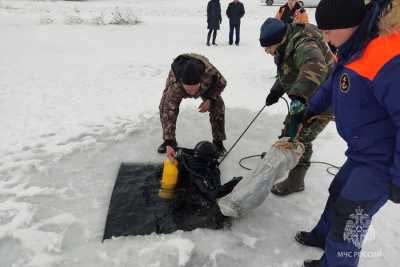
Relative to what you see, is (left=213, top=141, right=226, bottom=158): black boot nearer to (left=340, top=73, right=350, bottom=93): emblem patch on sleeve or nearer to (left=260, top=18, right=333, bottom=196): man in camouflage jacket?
(left=260, top=18, right=333, bottom=196): man in camouflage jacket

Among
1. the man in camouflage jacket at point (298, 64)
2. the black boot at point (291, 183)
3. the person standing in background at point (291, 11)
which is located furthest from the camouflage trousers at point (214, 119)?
the person standing in background at point (291, 11)

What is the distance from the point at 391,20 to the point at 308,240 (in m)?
1.72

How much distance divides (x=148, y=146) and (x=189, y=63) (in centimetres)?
138

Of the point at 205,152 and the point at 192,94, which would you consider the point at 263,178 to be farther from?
the point at 192,94

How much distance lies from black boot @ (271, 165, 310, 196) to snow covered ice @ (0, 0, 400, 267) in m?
0.10

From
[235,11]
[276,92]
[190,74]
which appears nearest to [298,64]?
[276,92]

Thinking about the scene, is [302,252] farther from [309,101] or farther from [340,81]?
[340,81]

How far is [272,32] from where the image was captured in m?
2.74

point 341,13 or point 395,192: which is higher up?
point 341,13

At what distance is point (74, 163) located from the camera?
12.0 feet

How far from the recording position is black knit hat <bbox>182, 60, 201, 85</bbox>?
Result: 120 inches

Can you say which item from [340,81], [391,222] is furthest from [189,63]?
[391,222]

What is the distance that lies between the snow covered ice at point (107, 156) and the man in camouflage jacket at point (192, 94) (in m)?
0.38

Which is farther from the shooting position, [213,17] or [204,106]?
[213,17]
